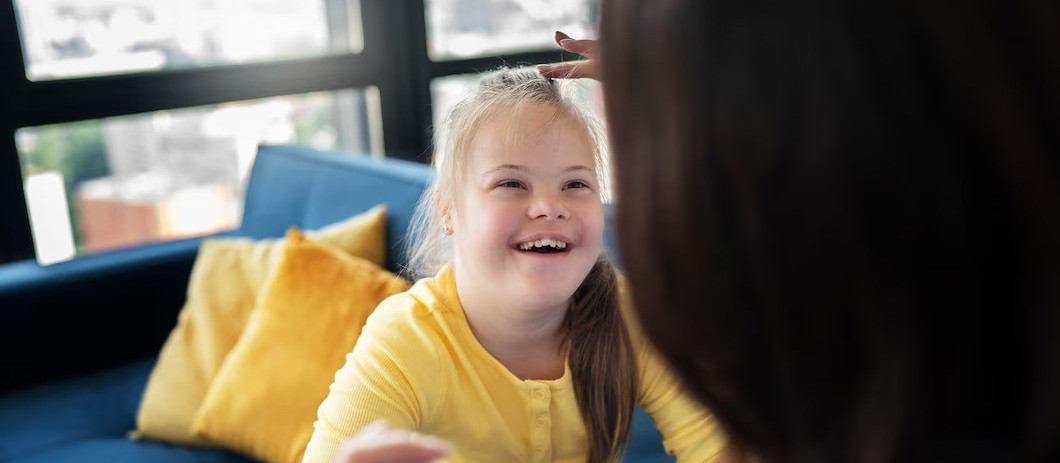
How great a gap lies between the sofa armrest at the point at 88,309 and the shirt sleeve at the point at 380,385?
1311mm

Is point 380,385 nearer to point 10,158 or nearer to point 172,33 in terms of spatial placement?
point 10,158

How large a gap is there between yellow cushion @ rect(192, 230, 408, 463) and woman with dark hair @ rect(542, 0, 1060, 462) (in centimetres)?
101

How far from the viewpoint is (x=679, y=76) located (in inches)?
18.5

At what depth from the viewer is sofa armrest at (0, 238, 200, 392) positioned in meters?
2.02

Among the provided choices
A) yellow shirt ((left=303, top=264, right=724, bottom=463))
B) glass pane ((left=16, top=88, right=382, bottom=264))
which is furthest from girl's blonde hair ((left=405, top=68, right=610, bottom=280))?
glass pane ((left=16, top=88, right=382, bottom=264))

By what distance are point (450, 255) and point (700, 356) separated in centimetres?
72

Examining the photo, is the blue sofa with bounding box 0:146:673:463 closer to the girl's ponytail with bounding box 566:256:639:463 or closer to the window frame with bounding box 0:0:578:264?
the window frame with bounding box 0:0:578:264

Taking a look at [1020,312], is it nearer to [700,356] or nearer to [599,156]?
[700,356]

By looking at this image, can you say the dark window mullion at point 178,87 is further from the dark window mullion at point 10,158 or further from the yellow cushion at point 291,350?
the yellow cushion at point 291,350

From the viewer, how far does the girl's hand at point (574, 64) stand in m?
0.96

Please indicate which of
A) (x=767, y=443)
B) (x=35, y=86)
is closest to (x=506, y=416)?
(x=767, y=443)

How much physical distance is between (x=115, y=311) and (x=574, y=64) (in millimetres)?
1575

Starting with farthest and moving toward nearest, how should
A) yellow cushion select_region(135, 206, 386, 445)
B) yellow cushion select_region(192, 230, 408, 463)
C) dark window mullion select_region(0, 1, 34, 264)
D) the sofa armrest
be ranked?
dark window mullion select_region(0, 1, 34, 264)
the sofa armrest
yellow cushion select_region(135, 206, 386, 445)
yellow cushion select_region(192, 230, 408, 463)

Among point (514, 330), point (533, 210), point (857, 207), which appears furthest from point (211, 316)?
point (857, 207)
